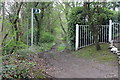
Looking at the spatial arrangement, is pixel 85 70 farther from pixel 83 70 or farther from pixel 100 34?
pixel 100 34

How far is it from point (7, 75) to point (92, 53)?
423cm

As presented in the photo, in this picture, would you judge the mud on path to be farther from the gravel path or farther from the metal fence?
the metal fence

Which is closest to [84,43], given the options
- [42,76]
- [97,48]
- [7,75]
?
[97,48]

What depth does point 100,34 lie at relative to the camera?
7.68 m

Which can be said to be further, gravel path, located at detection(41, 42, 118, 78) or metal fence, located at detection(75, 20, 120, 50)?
metal fence, located at detection(75, 20, 120, 50)

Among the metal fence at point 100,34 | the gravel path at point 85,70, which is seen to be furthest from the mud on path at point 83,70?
the metal fence at point 100,34

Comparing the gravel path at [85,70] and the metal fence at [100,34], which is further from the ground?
the metal fence at [100,34]

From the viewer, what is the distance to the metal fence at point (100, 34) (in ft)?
24.3

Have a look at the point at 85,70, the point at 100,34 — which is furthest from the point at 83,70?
the point at 100,34

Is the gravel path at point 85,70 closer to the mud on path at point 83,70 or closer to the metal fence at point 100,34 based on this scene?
the mud on path at point 83,70

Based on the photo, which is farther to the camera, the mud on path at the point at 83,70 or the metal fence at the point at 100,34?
the metal fence at the point at 100,34

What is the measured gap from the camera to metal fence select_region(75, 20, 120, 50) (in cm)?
741

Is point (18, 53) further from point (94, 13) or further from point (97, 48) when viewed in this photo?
point (94, 13)

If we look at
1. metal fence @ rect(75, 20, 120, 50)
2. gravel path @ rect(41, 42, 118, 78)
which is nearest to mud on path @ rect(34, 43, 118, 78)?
gravel path @ rect(41, 42, 118, 78)
